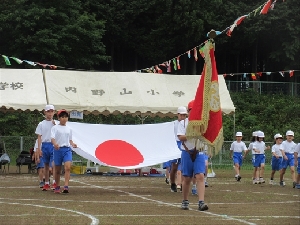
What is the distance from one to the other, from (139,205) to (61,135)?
3706 millimetres

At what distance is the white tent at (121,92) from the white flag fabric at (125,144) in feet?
7.52

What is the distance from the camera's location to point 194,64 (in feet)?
185

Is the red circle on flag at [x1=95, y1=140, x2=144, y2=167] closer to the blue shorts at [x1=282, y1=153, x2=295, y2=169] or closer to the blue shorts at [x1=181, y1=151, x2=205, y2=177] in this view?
the blue shorts at [x1=282, y1=153, x2=295, y2=169]

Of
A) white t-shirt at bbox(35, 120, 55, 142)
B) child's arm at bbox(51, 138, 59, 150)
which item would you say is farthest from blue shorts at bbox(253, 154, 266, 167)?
child's arm at bbox(51, 138, 59, 150)

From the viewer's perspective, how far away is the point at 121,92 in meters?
26.9

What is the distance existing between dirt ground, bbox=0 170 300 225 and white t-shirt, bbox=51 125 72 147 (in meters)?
1.18

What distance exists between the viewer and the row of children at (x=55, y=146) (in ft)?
57.8

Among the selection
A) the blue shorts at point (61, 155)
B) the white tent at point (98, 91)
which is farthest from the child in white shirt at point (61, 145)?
the white tent at point (98, 91)

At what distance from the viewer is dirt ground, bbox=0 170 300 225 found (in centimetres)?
1207

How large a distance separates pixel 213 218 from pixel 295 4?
4029 centimetres

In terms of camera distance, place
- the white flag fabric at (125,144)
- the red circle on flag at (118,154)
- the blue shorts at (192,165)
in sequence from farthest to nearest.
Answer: the white flag fabric at (125,144) → the red circle on flag at (118,154) → the blue shorts at (192,165)

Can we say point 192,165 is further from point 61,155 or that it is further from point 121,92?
point 121,92

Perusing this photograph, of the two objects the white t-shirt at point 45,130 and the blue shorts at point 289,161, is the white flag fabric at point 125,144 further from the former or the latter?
the blue shorts at point 289,161

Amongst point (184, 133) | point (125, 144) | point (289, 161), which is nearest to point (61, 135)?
point (184, 133)
